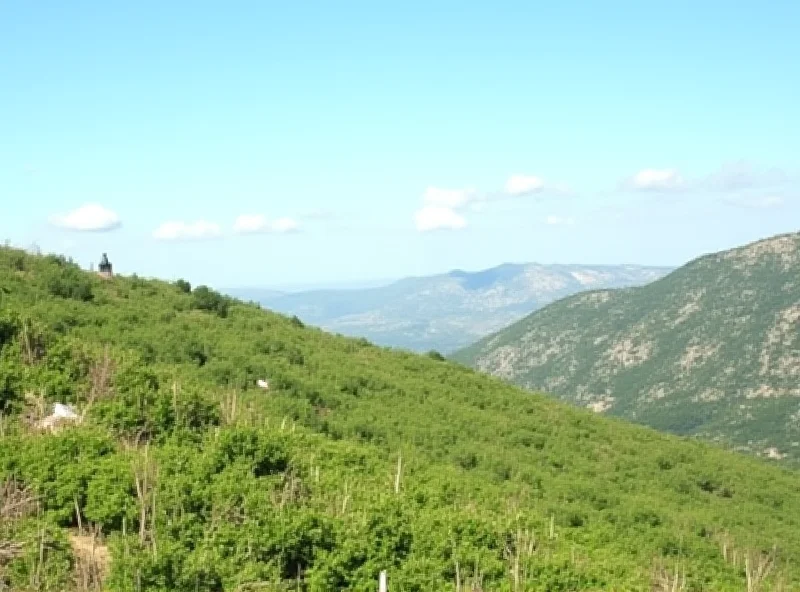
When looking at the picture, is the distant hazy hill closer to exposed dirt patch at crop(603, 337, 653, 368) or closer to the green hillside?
exposed dirt patch at crop(603, 337, 653, 368)

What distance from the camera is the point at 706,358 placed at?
151125 millimetres

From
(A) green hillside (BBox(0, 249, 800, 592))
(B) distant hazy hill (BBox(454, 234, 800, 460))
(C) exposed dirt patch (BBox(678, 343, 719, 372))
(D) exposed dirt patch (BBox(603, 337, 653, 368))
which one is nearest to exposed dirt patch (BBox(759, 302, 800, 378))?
(B) distant hazy hill (BBox(454, 234, 800, 460))

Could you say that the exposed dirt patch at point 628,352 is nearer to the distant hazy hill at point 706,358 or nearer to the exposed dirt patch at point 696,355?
the distant hazy hill at point 706,358

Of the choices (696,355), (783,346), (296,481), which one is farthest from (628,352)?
(296,481)

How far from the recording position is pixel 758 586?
48.0 feet

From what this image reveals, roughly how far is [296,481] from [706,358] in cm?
14919

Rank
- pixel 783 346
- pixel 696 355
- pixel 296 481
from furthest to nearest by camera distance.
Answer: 1. pixel 696 355
2. pixel 783 346
3. pixel 296 481

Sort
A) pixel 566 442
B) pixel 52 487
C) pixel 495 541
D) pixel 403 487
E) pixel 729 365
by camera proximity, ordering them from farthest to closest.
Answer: pixel 729 365
pixel 566 442
pixel 403 487
pixel 495 541
pixel 52 487

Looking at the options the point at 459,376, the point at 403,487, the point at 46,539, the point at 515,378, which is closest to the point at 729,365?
the point at 515,378

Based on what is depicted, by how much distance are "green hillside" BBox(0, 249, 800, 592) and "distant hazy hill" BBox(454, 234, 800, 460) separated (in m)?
85.2

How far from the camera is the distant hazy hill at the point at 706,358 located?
4993 inches

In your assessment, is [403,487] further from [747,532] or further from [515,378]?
[515,378]

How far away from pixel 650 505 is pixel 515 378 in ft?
525

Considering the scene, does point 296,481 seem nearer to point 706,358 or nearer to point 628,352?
point 706,358
